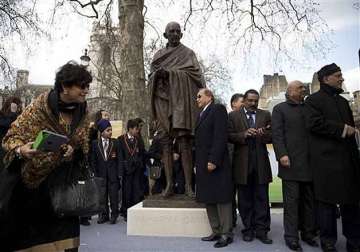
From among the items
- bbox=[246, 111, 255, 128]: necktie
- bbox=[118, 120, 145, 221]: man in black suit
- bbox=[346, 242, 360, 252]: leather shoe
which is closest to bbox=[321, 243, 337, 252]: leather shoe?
bbox=[346, 242, 360, 252]: leather shoe

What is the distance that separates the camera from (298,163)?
521 centimetres

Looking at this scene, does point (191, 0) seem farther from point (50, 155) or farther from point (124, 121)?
point (50, 155)

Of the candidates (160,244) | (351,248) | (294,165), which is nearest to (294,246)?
(351,248)

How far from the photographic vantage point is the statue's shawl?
3.07 metres

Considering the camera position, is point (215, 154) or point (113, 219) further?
point (113, 219)

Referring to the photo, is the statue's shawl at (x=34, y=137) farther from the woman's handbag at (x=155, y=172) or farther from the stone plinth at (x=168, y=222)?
the woman's handbag at (x=155, y=172)

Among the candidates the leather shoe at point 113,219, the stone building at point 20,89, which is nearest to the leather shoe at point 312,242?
the leather shoe at point 113,219

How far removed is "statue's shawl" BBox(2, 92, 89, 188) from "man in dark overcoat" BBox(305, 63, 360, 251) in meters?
2.87

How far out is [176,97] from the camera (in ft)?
20.1

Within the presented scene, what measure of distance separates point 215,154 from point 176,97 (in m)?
1.23

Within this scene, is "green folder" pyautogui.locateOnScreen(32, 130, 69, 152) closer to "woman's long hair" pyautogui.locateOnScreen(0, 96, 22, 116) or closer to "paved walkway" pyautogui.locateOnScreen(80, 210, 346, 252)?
"paved walkway" pyautogui.locateOnScreen(80, 210, 346, 252)

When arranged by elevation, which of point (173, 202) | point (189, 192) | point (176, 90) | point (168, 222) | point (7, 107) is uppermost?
point (176, 90)

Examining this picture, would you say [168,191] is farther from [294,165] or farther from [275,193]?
[275,193]

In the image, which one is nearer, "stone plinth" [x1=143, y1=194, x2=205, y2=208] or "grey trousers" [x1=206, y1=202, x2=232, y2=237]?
"grey trousers" [x1=206, y1=202, x2=232, y2=237]
